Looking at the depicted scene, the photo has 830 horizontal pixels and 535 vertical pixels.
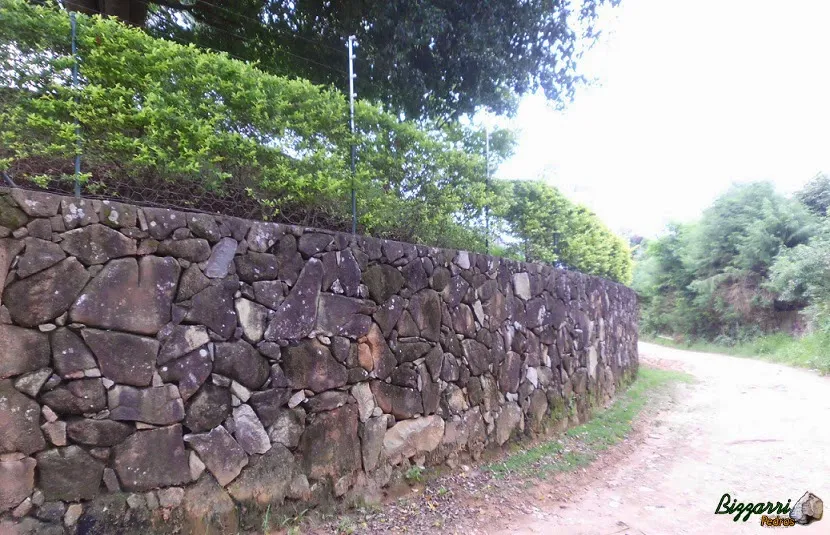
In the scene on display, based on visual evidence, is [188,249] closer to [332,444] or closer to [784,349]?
[332,444]

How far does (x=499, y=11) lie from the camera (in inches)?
253

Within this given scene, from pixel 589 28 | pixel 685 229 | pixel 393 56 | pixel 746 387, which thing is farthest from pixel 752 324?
pixel 393 56

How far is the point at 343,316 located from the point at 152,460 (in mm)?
1480

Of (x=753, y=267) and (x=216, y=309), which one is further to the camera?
(x=753, y=267)

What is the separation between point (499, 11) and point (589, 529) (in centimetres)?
620

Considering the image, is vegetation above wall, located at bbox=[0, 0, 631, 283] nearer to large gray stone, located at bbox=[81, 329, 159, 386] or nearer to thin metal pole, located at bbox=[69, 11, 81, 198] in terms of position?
thin metal pole, located at bbox=[69, 11, 81, 198]

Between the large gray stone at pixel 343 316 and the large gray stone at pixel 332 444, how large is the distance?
1.84 feet

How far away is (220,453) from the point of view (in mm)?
2820

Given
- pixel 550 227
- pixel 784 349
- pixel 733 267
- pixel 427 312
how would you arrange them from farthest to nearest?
1. pixel 733 267
2. pixel 784 349
3. pixel 550 227
4. pixel 427 312

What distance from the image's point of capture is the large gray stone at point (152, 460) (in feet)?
8.19

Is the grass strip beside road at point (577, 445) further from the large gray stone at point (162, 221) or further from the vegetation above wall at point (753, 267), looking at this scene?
the vegetation above wall at point (753, 267)

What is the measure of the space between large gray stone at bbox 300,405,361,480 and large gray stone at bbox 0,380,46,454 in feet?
4.80

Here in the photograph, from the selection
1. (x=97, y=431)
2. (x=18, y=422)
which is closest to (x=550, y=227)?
→ (x=97, y=431)

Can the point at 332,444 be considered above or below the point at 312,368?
below
